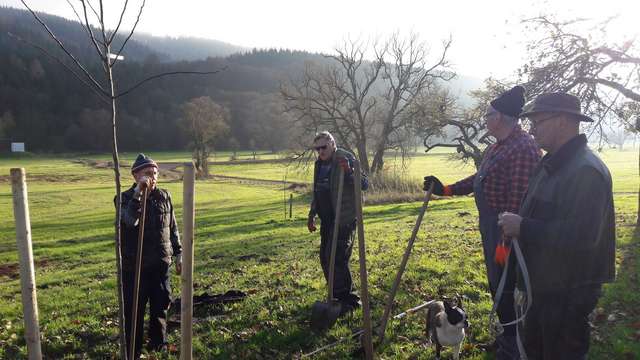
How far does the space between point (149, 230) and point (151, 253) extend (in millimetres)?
261

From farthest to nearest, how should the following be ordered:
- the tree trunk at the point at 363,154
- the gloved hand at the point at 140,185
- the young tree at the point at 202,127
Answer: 1. the young tree at the point at 202,127
2. the tree trunk at the point at 363,154
3. the gloved hand at the point at 140,185

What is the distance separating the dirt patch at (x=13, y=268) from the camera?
11.3m

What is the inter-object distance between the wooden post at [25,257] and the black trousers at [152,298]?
74.3 inches

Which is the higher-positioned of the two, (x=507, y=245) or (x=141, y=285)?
(x=507, y=245)

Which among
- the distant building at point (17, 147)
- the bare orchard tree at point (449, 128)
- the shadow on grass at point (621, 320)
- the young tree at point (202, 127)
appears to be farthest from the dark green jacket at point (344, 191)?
the distant building at point (17, 147)

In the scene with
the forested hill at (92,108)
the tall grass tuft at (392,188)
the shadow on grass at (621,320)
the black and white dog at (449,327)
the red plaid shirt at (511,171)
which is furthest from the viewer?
the forested hill at (92,108)

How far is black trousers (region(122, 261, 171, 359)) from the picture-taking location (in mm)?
4902

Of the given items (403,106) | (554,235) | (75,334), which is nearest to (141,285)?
(75,334)

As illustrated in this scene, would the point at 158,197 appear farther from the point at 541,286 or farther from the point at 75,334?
the point at 541,286

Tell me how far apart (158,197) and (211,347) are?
1.96m

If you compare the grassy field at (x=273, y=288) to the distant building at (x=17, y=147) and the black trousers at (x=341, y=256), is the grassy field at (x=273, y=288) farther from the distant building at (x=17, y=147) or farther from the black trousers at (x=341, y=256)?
the distant building at (x=17, y=147)

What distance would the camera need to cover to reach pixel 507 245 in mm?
3637

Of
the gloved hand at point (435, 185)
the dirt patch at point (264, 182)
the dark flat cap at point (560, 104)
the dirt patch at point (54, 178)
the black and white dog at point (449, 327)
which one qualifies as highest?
the dark flat cap at point (560, 104)

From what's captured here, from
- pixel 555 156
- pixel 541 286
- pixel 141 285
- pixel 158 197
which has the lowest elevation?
pixel 141 285
